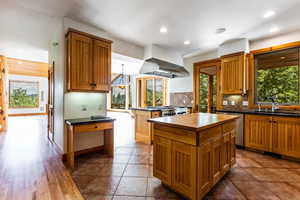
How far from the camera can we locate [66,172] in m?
2.54

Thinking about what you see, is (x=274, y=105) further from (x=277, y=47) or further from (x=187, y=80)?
(x=187, y=80)

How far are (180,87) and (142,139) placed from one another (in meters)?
2.64

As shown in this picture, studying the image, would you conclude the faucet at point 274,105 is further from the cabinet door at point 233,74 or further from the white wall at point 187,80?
the white wall at point 187,80

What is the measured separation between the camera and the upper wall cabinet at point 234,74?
13.0 feet

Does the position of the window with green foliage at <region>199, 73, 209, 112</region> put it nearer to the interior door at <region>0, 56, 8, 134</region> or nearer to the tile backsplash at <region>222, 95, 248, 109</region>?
the tile backsplash at <region>222, 95, 248, 109</region>

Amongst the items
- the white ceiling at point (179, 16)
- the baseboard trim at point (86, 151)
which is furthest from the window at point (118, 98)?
the baseboard trim at point (86, 151)

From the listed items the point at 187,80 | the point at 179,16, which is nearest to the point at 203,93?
the point at 187,80

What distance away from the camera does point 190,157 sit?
1.70 meters

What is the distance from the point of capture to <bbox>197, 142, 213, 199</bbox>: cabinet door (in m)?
1.67

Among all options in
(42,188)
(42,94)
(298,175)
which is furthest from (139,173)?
(42,94)

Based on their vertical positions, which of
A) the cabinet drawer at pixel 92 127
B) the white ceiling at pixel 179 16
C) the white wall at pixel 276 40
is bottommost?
the cabinet drawer at pixel 92 127

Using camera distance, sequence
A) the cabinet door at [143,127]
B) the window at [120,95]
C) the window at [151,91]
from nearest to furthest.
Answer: the cabinet door at [143,127] → the window at [151,91] → the window at [120,95]

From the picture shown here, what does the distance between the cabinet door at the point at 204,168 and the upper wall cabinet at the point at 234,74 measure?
2841 mm

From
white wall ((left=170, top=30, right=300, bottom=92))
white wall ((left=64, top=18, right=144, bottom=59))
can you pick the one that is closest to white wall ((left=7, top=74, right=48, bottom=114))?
white wall ((left=64, top=18, right=144, bottom=59))
